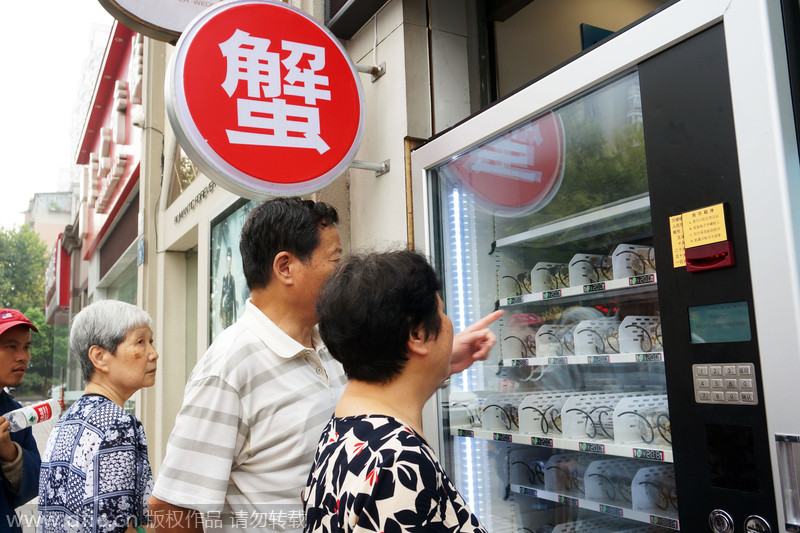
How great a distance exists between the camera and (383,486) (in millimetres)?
1069

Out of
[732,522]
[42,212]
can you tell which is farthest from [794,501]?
[42,212]

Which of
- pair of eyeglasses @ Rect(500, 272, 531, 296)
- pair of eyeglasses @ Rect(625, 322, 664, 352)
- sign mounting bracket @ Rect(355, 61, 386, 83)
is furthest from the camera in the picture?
sign mounting bracket @ Rect(355, 61, 386, 83)

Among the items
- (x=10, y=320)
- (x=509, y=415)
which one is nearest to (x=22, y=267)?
(x=10, y=320)

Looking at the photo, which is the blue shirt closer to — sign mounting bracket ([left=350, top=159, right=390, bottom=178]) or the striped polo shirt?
the striped polo shirt

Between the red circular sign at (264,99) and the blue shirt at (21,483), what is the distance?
4.17 ft

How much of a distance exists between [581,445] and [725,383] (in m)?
0.61

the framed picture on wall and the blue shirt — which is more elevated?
the framed picture on wall

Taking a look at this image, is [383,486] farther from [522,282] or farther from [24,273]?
[24,273]

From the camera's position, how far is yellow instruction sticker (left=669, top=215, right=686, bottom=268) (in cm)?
171

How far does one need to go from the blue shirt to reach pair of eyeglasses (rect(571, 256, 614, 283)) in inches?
89.0

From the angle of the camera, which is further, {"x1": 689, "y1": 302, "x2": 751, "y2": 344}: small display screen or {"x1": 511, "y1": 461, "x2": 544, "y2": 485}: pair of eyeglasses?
{"x1": 511, "y1": 461, "x2": 544, "y2": 485}: pair of eyeglasses

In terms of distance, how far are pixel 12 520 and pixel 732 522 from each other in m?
2.40

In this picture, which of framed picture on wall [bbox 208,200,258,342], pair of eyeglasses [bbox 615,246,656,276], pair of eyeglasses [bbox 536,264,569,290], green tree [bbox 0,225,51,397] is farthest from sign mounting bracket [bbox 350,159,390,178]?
green tree [bbox 0,225,51,397]

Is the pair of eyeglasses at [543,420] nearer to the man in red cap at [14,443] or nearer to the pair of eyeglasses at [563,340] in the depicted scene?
the pair of eyeglasses at [563,340]
